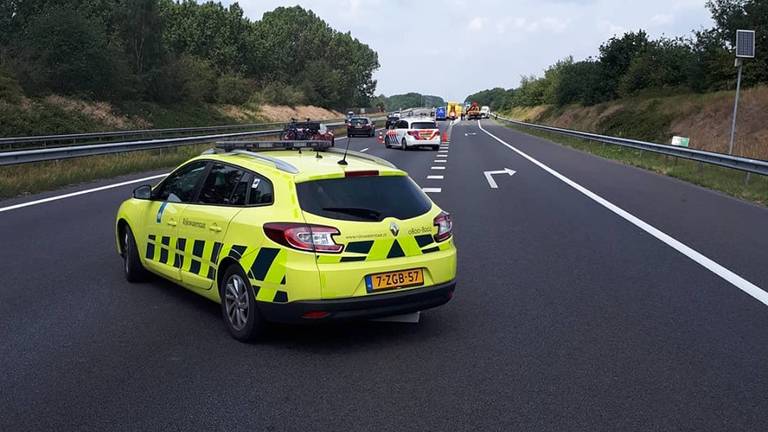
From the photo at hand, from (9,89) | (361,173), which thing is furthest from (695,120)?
(9,89)

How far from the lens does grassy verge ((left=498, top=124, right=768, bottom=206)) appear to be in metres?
15.3

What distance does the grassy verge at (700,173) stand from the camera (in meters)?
15.3

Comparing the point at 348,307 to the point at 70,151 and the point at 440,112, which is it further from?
the point at 440,112

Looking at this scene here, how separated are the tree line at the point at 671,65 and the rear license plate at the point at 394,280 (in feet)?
118

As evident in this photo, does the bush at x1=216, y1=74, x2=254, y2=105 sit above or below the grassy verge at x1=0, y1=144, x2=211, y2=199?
above

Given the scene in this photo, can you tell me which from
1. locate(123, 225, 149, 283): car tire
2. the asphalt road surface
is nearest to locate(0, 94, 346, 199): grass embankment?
locate(123, 225, 149, 283): car tire

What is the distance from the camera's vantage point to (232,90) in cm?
7762

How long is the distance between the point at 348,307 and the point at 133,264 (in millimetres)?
3023

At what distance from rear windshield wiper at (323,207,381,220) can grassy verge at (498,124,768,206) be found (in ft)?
36.2

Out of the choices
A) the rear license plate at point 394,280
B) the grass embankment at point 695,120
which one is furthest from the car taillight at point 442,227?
the grass embankment at point 695,120

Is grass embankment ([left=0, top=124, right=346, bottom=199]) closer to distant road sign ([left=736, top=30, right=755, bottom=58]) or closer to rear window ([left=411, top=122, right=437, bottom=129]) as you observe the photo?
rear window ([left=411, top=122, right=437, bottom=129])

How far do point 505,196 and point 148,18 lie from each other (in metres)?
58.6

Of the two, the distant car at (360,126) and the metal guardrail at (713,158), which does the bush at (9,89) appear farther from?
the metal guardrail at (713,158)

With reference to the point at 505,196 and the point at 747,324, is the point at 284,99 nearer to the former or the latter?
the point at 505,196
